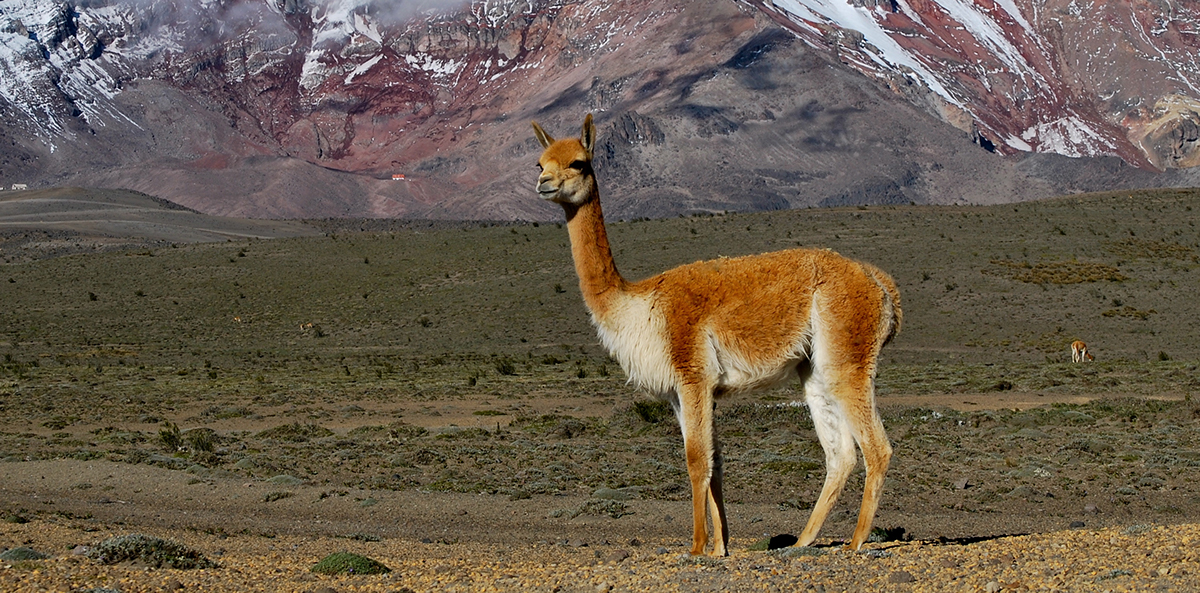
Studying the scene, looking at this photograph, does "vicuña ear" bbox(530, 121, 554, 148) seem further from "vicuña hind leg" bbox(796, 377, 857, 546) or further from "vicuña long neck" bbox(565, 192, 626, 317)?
"vicuña hind leg" bbox(796, 377, 857, 546)

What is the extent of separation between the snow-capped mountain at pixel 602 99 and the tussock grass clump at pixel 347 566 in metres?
102

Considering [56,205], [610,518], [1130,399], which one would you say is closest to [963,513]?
[610,518]

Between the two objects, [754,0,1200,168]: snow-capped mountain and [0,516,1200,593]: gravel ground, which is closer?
[0,516,1200,593]: gravel ground

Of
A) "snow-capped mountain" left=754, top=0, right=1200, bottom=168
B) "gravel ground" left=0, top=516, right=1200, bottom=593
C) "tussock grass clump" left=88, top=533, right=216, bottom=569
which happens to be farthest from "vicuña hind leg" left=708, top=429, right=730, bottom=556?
"snow-capped mountain" left=754, top=0, right=1200, bottom=168

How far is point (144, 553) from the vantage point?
870 centimetres

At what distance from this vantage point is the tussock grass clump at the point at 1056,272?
1752 inches

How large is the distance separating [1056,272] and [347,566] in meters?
41.0

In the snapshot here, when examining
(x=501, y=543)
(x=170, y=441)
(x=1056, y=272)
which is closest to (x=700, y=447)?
(x=501, y=543)

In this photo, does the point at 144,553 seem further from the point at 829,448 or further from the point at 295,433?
the point at 295,433

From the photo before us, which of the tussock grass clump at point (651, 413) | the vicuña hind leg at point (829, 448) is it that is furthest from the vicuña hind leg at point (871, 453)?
the tussock grass clump at point (651, 413)

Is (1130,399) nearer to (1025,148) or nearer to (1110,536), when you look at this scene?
(1110,536)

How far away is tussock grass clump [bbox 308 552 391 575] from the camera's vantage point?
8.55 meters

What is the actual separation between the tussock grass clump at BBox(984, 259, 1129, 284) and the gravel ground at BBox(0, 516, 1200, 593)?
37.6m

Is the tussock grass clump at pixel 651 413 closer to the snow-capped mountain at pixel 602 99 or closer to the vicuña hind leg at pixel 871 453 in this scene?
the vicuña hind leg at pixel 871 453
